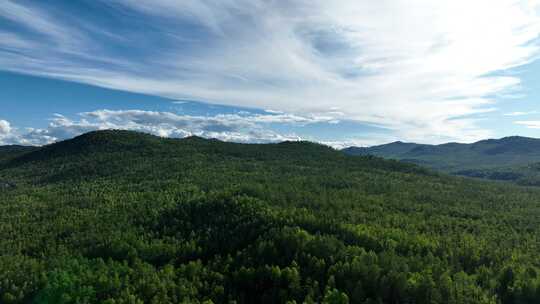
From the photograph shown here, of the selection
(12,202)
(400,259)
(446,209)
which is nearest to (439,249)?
(400,259)

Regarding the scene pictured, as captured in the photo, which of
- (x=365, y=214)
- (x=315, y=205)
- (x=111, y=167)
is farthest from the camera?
(x=111, y=167)

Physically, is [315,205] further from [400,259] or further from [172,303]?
[172,303]

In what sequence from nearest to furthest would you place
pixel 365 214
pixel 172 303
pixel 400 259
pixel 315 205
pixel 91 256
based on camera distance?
pixel 172 303 < pixel 400 259 < pixel 91 256 < pixel 365 214 < pixel 315 205

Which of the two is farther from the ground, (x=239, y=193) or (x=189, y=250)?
(x=239, y=193)

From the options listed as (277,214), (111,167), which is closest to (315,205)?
(277,214)

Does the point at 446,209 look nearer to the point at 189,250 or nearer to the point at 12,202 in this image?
the point at 189,250

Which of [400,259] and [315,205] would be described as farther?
[315,205]
